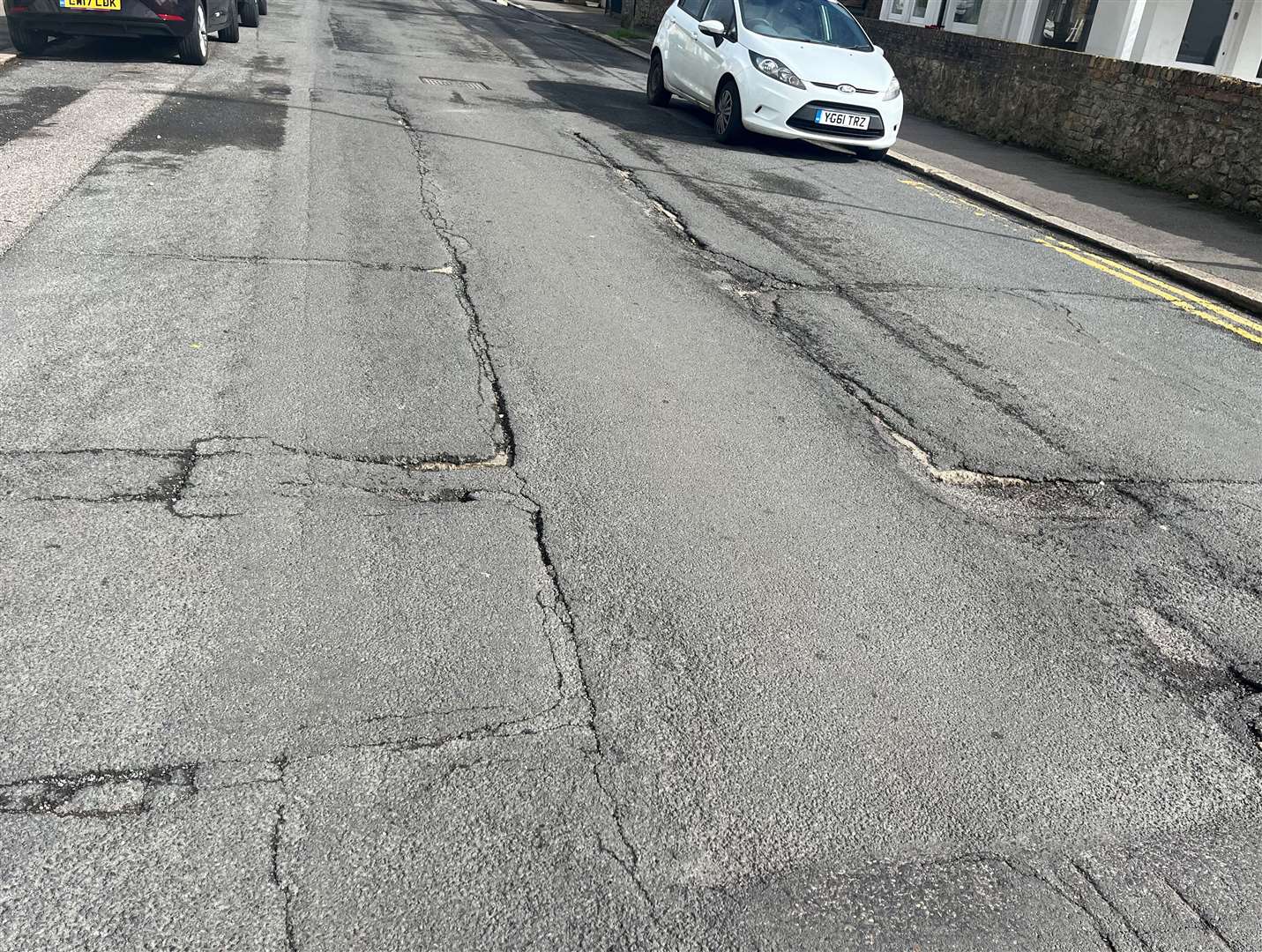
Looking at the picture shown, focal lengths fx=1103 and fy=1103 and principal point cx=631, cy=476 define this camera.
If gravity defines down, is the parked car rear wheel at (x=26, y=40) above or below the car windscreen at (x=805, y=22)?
below

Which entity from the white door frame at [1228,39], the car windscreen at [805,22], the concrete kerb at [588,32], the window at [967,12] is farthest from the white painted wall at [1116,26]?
the concrete kerb at [588,32]

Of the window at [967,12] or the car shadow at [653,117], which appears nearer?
the car shadow at [653,117]

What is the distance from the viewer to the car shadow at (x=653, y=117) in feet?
44.4

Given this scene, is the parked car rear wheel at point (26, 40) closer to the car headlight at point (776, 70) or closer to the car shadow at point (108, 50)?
the car shadow at point (108, 50)

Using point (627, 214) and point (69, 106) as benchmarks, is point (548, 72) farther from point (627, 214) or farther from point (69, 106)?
point (627, 214)

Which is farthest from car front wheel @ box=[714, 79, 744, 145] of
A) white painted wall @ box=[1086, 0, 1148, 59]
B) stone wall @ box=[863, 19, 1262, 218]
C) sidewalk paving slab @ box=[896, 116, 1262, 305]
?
white painted wall @ box=[1086, 0, 1148, 59]

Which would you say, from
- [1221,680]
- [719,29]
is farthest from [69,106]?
[1221,680]

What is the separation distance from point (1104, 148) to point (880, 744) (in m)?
12.8

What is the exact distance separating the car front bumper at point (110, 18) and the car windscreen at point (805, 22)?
23.6 ft

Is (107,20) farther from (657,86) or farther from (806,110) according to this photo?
(806,110)

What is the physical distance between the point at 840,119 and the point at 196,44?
8576mm

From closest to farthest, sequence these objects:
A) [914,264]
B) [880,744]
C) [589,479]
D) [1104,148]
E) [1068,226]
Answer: [880,744] < [589,479] < [914,264] < [1068,226] < [1104,148]

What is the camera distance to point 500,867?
8.75 feet

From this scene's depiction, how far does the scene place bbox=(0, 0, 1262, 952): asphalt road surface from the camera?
8.79ft
